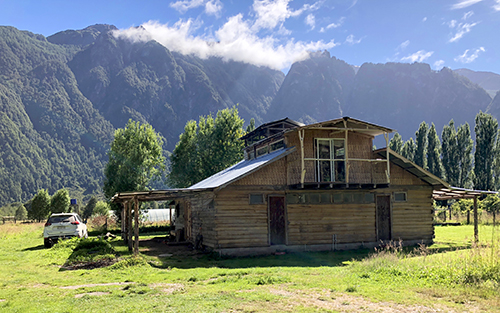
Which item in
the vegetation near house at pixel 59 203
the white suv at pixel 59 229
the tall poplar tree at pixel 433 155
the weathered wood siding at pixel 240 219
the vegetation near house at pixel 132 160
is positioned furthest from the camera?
the tall poplar tree at pixel 433 155

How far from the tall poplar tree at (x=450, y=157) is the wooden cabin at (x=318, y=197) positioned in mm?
42846

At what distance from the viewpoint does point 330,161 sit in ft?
68.1

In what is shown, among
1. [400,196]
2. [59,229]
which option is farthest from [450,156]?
[59,229]

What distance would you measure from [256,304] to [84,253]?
1009 centimetres

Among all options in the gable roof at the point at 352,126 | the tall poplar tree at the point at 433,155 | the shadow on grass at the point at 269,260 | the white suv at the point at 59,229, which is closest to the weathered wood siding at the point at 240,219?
the shadow on grass at the point at 269,260

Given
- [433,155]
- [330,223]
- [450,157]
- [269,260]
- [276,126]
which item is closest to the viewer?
[269,260]

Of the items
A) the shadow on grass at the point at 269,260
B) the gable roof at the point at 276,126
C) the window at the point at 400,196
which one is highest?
the gable roof at the point at 276,126

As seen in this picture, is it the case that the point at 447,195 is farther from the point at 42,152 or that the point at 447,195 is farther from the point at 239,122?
the point at 42,152

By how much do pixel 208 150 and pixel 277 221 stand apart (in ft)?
94.2

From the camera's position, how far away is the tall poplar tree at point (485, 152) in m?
54.3

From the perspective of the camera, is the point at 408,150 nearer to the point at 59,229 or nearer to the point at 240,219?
the point at 240,219

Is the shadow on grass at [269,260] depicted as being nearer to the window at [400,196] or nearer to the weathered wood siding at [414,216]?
the weathered wood siding at [414,216]

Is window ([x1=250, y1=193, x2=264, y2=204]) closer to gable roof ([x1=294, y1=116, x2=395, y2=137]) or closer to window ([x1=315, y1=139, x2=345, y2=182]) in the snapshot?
window ([x1=315, y1=139, x2=345, y2=182])

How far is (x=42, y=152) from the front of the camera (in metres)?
164
